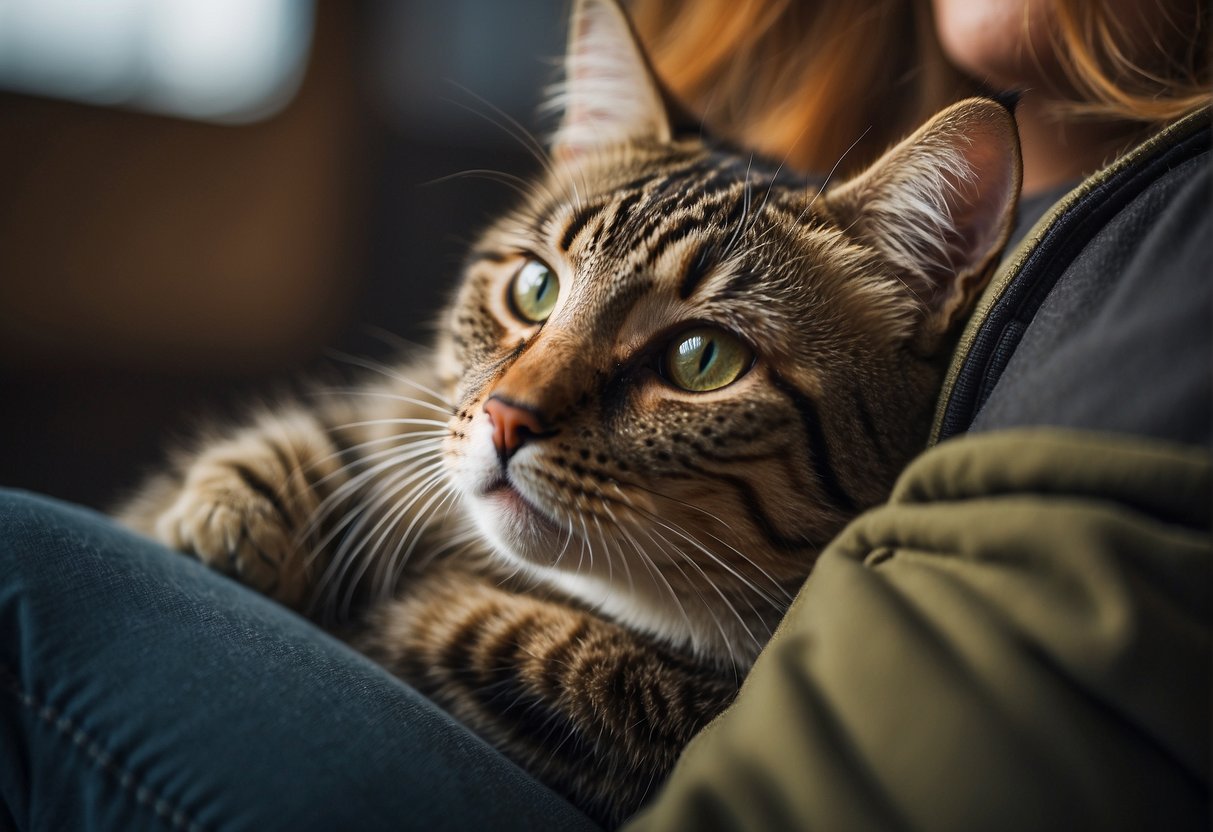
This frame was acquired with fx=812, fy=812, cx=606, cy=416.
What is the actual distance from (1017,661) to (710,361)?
0.38m

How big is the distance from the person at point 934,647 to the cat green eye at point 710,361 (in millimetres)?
169

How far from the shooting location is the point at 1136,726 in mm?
332

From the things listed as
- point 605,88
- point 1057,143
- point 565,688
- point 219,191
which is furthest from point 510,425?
point 219,191

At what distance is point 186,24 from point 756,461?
3.15m

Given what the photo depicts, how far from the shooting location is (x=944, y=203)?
0.68 m

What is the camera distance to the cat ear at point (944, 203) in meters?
0.63

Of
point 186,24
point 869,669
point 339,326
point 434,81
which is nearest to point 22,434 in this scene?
point 339,326

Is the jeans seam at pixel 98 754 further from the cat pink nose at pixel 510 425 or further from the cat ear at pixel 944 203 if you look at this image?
the cat ear at pixel 944 203

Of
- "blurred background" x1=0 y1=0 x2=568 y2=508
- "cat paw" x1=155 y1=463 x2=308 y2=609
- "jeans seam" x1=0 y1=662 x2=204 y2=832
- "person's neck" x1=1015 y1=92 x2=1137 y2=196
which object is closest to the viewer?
"jeans seam" x1=0 y1=662 x2=204 y2=832

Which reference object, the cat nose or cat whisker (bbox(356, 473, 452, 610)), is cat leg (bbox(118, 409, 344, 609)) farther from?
the cat nose

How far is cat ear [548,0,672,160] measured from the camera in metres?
0.92

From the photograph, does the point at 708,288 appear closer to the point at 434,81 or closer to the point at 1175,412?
the point at 1175,412

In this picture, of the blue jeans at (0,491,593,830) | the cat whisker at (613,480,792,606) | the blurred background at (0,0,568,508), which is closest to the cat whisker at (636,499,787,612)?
the cat whisker at (613,480,792,606)

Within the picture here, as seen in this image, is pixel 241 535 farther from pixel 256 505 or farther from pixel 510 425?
pixel 510 425
